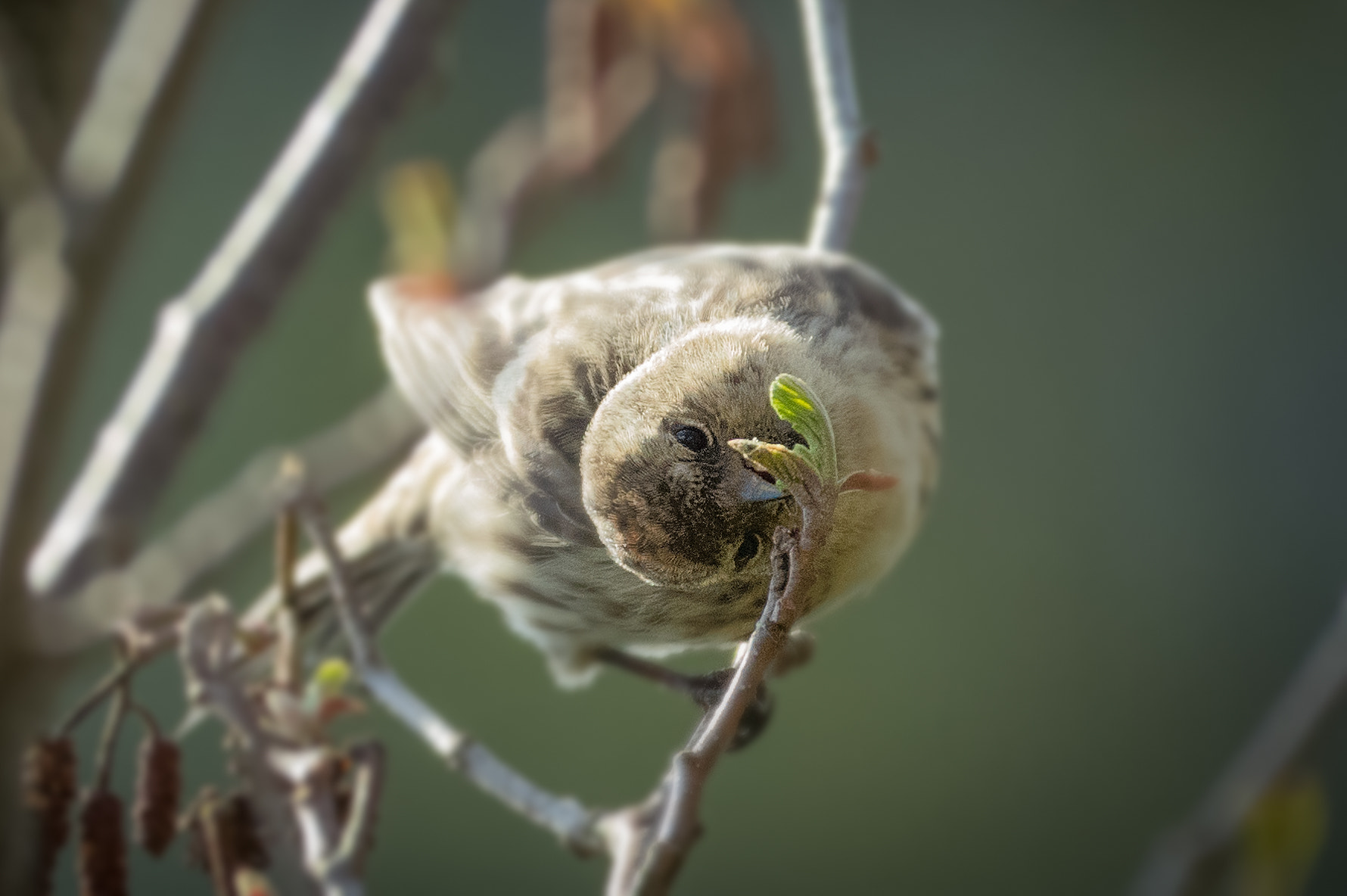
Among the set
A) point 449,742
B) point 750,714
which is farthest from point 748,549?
point 750,714

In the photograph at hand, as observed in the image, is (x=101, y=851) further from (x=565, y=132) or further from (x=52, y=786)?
(x=565, y=132)

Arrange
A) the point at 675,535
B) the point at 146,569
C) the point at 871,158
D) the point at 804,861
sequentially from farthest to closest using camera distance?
1. the point at 804,861
2. the point at 146,569
3. the point at 871,158
4. the point at 675,535

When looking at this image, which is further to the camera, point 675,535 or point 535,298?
point 535,298

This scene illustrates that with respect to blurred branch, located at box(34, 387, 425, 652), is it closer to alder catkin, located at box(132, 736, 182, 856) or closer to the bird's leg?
alder catkin, located at box(132, 736, 182, 856)

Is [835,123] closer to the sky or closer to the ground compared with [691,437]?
closer to the sky

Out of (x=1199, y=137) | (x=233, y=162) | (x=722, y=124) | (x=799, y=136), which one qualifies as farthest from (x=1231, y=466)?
(x=233, y=162)

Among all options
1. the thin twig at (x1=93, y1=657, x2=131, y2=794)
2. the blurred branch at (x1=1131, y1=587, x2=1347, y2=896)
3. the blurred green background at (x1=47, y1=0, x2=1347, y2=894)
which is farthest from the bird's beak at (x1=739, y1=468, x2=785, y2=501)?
the blurred green background at (x1=47, y1=0, x2=1347, y2=894)

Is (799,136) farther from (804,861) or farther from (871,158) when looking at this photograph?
(871,158)
